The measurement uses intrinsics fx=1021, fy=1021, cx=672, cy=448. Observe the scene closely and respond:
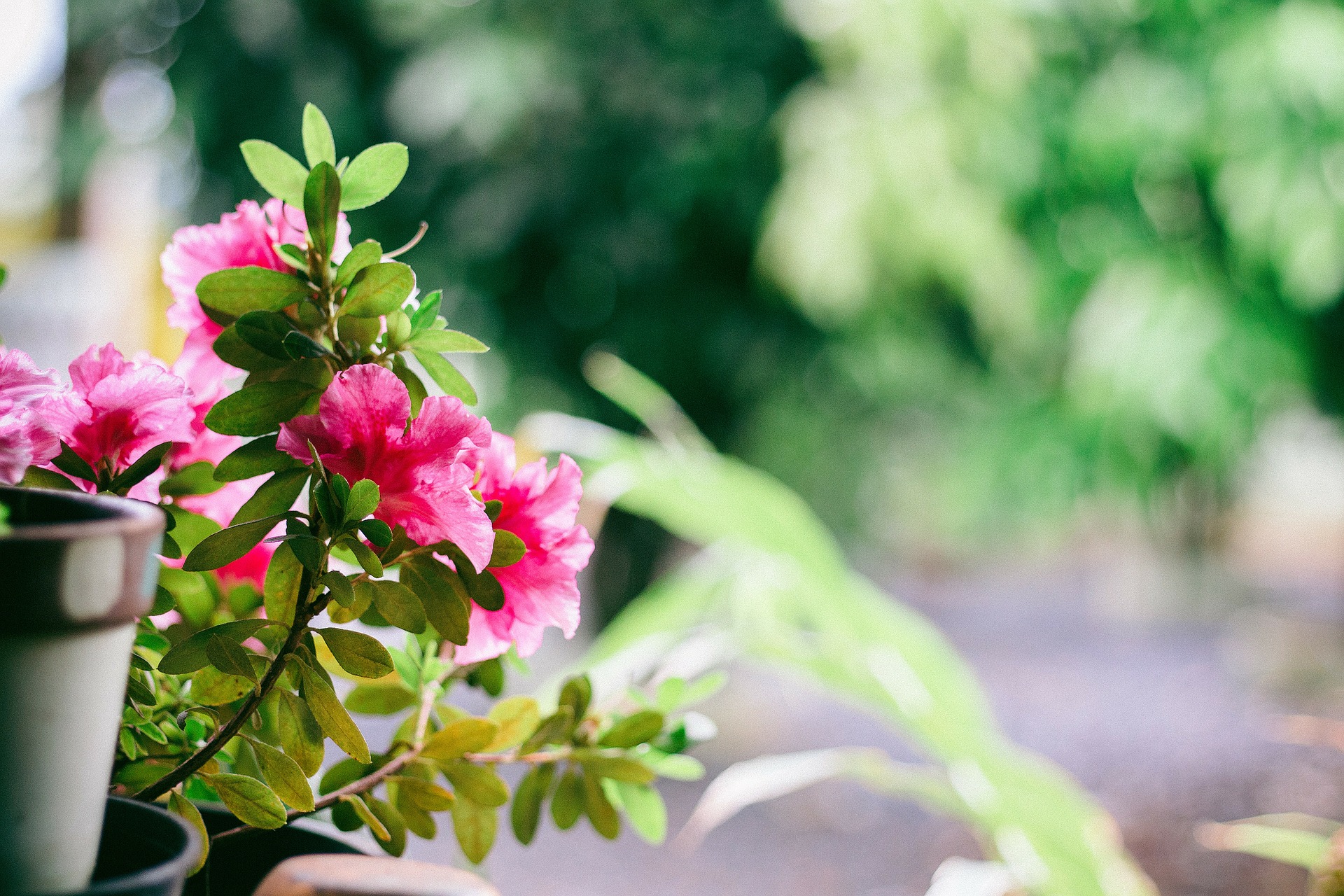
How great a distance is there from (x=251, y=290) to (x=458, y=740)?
0.32 ft

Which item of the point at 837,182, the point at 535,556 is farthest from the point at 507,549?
the point at 837,182

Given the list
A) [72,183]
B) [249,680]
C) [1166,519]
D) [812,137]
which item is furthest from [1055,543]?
[249,680]

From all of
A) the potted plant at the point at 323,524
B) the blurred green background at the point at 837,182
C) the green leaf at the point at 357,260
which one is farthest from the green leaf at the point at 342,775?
the blurred green background at the point at 837,182

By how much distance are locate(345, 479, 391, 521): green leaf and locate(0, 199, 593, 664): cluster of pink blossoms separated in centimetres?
1

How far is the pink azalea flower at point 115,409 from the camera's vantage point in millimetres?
181

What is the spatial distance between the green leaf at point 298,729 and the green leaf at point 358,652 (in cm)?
1

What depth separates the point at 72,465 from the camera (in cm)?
19

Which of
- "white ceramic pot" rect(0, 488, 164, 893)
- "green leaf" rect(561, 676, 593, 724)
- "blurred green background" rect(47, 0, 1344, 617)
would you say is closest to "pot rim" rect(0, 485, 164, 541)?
"white ceramic pot" rect(0, 488, 164, 893)

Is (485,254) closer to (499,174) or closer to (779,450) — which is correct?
(499,174)

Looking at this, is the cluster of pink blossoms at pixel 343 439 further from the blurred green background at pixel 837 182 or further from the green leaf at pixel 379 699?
the blurred green background at pixel 837 182

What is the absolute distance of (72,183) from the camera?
2.21m

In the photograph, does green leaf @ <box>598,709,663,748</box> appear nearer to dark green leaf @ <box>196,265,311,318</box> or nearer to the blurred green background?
dark green leaf @ <box>196,265,311,318</box>

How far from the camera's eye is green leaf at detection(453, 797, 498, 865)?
0.71ft

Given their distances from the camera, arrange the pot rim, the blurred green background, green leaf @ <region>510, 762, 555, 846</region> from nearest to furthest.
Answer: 1. the pot rim
2. green leaf @ <region>510, 762, 555, 846</region>
3. the blurred green background
